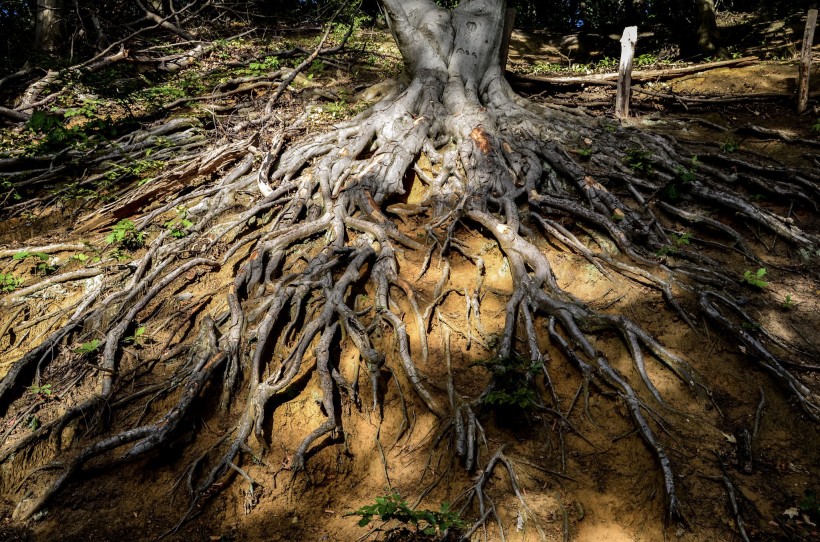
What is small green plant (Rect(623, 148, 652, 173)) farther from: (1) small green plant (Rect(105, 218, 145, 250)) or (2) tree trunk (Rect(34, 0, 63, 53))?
(2) tree trunk (Rect(34, 0, 63, 53))

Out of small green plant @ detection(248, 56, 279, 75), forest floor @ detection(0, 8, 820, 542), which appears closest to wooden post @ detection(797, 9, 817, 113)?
forest floor @ detection(0, 8, 820, 542)

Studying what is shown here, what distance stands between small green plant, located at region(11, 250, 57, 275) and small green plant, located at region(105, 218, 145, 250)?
0.59 m

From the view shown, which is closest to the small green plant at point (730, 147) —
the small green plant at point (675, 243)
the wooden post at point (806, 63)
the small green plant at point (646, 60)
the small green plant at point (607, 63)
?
the wooden post at point (806, 63)

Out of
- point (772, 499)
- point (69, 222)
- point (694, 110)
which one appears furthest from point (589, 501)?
point (694, 110)

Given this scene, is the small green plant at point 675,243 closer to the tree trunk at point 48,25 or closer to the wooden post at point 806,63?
the wooden post at point 806,63

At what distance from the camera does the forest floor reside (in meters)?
3.03

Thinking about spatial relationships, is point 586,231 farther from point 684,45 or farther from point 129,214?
point 684,45

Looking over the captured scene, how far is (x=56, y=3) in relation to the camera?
30.8 feet

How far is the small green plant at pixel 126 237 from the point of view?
519 centimetres

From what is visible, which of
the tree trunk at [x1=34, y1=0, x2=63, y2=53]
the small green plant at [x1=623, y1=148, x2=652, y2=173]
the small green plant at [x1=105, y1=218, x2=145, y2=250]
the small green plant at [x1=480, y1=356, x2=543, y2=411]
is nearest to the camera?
the small green plant at [x1=480, y1=356, x2=543, y2=411]

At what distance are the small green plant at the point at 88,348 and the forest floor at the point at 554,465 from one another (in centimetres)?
32

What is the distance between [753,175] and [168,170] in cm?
697

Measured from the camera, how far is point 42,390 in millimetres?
4078

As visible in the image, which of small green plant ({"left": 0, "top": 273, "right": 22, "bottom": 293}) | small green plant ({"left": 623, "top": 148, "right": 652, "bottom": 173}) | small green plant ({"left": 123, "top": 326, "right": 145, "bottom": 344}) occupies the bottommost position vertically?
small green plant ({"left": 123, "top": 326, "right": 145, "bottom": 344})
